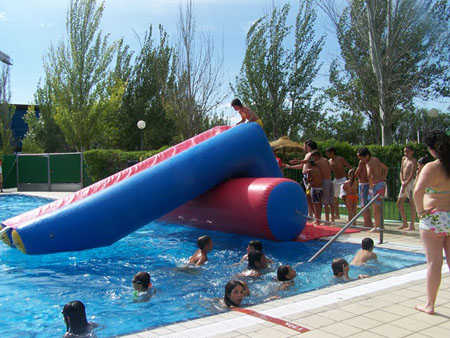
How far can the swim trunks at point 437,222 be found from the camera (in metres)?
3.38

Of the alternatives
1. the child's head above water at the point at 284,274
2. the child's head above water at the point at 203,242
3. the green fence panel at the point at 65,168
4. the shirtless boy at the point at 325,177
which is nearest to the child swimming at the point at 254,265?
the child's head above water at the point at 284,274

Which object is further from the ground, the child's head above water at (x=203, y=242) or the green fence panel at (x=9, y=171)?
the green fence panel at (x=9, y=171)

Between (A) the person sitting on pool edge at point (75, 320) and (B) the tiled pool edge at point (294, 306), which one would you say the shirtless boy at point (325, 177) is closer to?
(B) the tiled pool edge at point (294, 306)

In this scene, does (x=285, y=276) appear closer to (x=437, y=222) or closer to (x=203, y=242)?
(x=203, y=242)

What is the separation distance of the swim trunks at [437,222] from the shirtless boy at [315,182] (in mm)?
5080

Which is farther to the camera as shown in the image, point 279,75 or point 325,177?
point 279,75

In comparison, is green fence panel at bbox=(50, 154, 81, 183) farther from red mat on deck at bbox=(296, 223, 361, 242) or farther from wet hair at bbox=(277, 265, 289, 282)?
wet hair at bbox=(277, 265, 289, 282)

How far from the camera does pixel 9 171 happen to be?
21.1 m

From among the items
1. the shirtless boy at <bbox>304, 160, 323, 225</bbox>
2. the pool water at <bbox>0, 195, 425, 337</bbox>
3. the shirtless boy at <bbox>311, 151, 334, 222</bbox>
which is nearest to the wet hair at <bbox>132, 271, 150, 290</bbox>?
the pool water at <bbox>0, 195, 425, 337</bbox>

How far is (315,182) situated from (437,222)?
5.19 m

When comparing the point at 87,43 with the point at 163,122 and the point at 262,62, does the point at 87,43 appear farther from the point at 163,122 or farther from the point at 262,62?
the point at 262,62

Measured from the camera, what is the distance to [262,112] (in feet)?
71.9

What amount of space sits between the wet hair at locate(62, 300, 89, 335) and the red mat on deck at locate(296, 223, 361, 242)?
4.42 m

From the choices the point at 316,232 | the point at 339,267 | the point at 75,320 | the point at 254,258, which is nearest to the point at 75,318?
the point at 75,320
